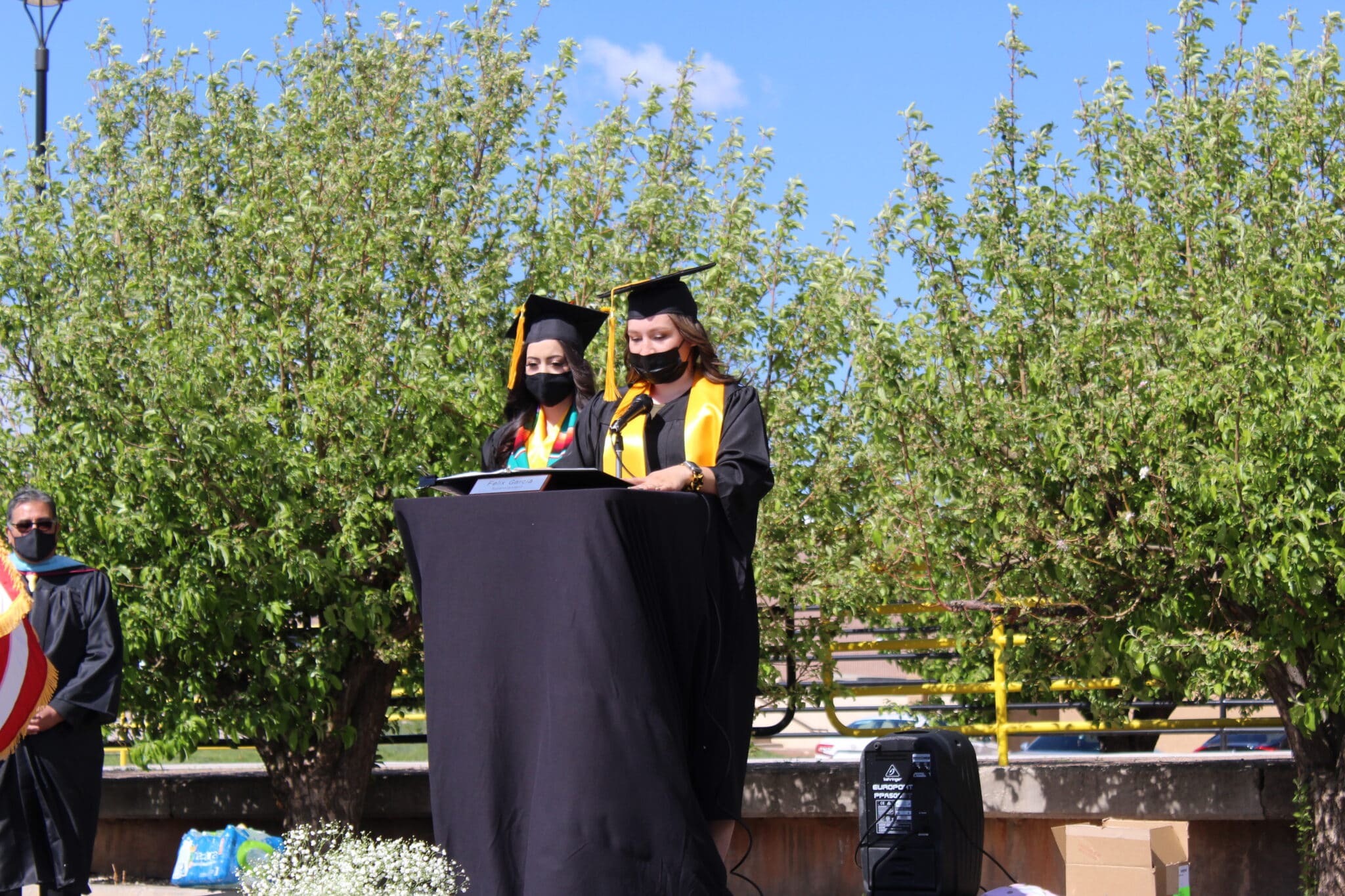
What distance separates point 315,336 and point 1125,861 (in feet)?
15.2

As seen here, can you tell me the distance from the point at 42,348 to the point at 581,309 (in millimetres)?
3709

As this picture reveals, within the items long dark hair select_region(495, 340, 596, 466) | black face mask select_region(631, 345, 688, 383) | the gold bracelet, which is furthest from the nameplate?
long dark hair select_region(495, 340, 596, 466)

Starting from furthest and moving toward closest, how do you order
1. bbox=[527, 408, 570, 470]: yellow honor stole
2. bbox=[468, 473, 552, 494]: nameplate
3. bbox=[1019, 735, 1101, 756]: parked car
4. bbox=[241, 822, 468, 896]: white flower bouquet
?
1. bbox=[1019, 735, 1101, 756]: parked car
2. bbox=[527, 408, 570, 470]: yellow honor stole
3. bbox=[241, 822, 468, 896]: white flower bouquet
4. bbox=[468, 473, 552, 494]: nameplate

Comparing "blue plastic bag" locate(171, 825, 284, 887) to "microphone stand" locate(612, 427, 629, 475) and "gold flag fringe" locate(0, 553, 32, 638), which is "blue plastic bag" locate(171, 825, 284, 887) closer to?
"gold flag fringe" locate(0, 553, 32, 638)

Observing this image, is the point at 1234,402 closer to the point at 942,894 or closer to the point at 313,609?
the point at 942,894

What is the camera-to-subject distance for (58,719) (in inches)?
235

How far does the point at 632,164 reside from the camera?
775 centimetres

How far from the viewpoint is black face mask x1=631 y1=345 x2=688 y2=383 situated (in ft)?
12.9

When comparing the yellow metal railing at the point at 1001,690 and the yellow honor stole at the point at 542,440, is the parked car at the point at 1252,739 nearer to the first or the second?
the yellow metal railing at the point at 1001,690

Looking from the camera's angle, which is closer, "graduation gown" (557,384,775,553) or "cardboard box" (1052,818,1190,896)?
"graduation gown" (557,384,775,553)

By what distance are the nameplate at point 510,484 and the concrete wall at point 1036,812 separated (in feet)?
15.4

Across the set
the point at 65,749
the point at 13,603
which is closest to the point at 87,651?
the point at 65,749

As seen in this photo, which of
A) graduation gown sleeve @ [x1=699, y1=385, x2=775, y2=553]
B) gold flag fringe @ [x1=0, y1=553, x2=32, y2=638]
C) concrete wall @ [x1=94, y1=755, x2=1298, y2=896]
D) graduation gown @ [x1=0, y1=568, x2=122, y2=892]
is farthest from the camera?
concrete wall @ [x1=94, y1=755, x2=1298, y2=896]

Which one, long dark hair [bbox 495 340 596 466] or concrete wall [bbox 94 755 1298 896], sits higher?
long dark hair [bbox 495 340 596 466]
